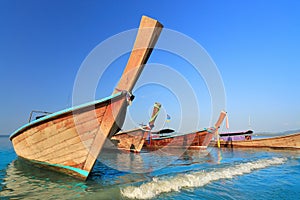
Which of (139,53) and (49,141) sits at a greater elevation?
(139,53)

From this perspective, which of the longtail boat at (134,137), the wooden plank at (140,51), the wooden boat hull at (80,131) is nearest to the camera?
the wooden plank at (140,51)

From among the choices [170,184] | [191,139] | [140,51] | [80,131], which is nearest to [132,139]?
[191,139]

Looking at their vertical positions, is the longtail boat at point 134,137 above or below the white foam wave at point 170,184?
above

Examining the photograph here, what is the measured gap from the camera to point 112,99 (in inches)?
193

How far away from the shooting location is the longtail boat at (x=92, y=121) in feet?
15.5

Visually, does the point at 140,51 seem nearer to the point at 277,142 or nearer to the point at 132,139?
the point at 132,139

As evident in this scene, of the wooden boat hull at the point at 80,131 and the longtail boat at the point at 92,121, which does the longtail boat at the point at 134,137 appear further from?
the longtail boat at the point at 92,121

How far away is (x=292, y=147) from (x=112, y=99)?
20267 mm

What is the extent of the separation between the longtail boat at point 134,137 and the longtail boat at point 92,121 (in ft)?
33.6

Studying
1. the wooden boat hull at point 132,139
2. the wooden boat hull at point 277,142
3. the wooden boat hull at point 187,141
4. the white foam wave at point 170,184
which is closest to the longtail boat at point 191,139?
the wooden boat hull at point 187,141

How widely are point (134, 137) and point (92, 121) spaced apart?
1118 centimetres

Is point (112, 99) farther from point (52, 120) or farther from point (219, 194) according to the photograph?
point (219, 194)

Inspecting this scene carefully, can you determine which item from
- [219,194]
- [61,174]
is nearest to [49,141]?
[61,174]

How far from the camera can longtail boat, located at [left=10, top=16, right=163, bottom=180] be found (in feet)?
15.5
